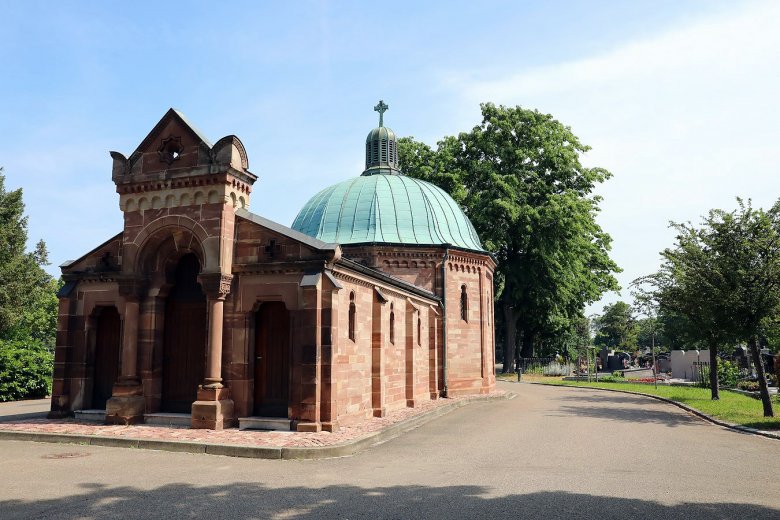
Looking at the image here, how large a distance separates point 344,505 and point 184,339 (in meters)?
9.79

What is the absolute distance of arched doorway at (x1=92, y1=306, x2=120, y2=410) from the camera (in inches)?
655

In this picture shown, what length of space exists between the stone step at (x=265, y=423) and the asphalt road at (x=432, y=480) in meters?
2.61

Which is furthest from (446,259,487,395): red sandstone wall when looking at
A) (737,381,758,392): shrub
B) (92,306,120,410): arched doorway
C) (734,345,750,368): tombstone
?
(734,345,750,368): tombstone

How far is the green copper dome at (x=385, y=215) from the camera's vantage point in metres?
26.2

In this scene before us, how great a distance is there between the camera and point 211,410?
45.7 ft

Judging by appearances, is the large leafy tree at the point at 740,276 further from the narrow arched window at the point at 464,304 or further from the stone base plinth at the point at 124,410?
the stone base plinth at the point at 124,410

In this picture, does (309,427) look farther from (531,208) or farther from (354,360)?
(531,208)

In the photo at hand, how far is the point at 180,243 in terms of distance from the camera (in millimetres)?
15594

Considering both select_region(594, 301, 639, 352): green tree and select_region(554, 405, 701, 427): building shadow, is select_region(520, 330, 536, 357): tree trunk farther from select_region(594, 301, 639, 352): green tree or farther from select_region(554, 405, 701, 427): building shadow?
select_region(594, 301, 639, 352): green tree

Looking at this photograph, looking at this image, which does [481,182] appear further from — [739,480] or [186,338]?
[739,480]

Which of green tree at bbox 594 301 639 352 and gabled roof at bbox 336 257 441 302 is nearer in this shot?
gabled roof at bbox 336 257 441 302

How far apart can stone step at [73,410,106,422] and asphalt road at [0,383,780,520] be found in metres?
2.97

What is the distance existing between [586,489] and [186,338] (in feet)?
37.5

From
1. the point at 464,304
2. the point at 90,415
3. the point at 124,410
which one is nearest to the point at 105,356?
the point at 90,415
